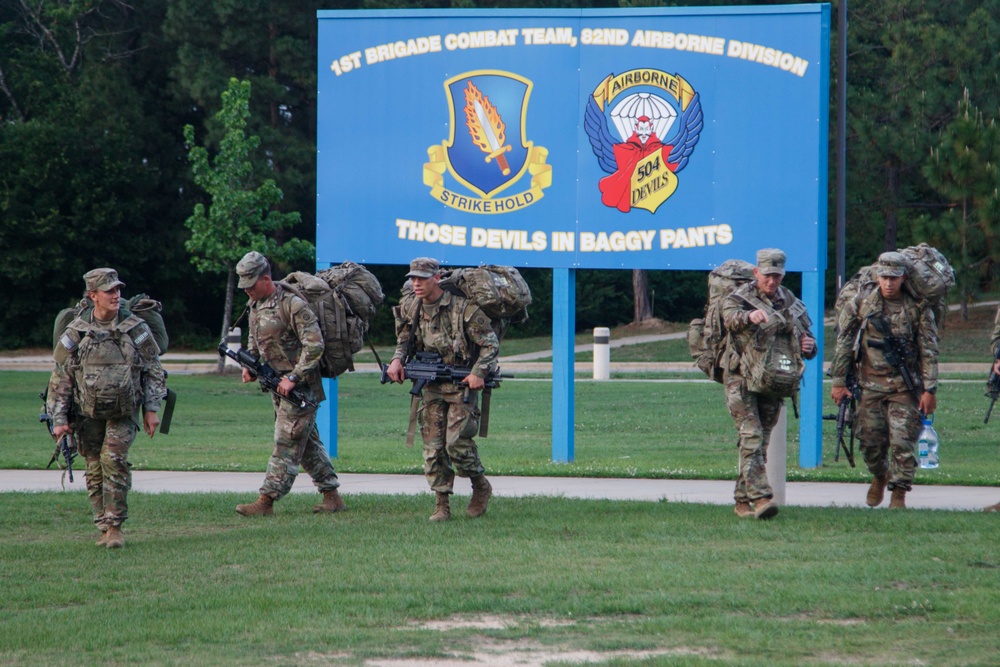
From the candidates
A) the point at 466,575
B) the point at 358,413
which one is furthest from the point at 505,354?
the point at 466,575

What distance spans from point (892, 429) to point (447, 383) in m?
3.20

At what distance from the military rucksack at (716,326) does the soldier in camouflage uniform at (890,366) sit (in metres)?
0.85

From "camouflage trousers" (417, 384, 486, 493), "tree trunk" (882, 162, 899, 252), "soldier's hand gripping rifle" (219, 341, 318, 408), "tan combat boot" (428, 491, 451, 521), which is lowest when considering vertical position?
"tan combat boot" (428, 491, 451, 521)

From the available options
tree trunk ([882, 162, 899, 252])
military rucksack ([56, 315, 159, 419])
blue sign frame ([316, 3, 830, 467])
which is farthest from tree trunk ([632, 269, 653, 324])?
military rucksack ([56, 315, 159, 419])

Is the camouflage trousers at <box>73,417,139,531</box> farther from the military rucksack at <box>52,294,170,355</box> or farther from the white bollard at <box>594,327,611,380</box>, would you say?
the white bollard at <box>594,327,611,380</box>

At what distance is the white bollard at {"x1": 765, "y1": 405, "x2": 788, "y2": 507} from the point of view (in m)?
9.72

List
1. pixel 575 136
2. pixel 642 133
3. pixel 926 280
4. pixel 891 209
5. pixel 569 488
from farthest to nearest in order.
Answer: pixel 891 209 → pixel 575 136 → pixel 642 133 → pixel 569 488 → pixel 926 280

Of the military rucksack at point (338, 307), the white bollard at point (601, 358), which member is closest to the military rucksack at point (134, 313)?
the military rucksack at point (338, 307)

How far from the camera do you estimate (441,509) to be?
9.59 metres

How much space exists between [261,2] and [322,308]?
96.9ft

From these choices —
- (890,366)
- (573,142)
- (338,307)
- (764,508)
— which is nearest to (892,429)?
(890,366)

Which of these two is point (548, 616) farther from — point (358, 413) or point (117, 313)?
A: point (358, 413)

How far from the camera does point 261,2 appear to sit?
3750 cm

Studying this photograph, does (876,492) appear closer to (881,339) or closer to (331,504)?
(881,339)
